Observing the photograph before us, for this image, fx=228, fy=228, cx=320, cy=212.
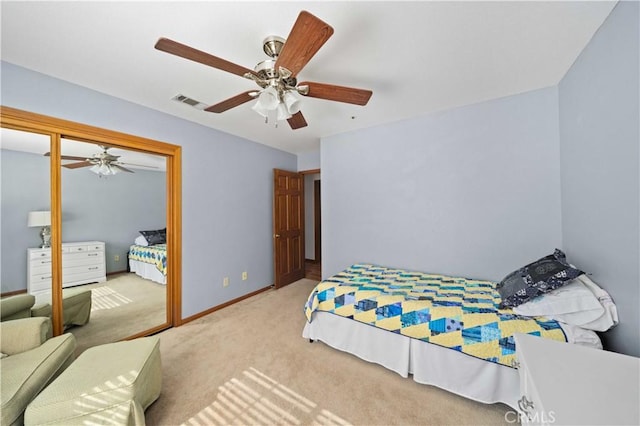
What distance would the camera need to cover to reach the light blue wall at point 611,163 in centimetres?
120

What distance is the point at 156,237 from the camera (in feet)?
8.91

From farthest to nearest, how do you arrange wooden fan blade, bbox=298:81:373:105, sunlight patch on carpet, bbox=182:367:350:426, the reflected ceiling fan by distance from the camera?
the reflected ceiling fan
wooden fan blade, bbox=298:81:373:105
sunlight patch on carpet, bbox=182:367:350:426

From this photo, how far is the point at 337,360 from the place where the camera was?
2037mm

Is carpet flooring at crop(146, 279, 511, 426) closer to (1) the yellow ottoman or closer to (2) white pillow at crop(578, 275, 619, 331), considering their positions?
(1) the yellow ottoman

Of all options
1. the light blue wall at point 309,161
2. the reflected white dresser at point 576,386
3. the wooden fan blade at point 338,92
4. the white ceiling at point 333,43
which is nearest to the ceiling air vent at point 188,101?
the white ceiling at point 333,43

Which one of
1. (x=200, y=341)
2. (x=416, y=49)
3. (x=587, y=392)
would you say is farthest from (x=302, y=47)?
(x=200, y=341)

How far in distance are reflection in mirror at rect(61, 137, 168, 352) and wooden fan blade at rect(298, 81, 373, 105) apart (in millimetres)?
2095

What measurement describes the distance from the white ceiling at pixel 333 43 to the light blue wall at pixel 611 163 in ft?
0.63

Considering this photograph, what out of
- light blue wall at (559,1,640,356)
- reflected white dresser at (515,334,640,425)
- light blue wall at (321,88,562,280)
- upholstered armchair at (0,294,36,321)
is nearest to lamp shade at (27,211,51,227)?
upholstered armchair at (0,294,36,321)

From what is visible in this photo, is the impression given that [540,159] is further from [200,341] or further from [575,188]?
[200,341]

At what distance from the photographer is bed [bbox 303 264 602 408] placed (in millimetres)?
1509

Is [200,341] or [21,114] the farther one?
[200,341]

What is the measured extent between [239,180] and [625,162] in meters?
3.63

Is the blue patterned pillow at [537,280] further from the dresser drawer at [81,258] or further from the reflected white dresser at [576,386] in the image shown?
the dresser drawer at [81,258]
